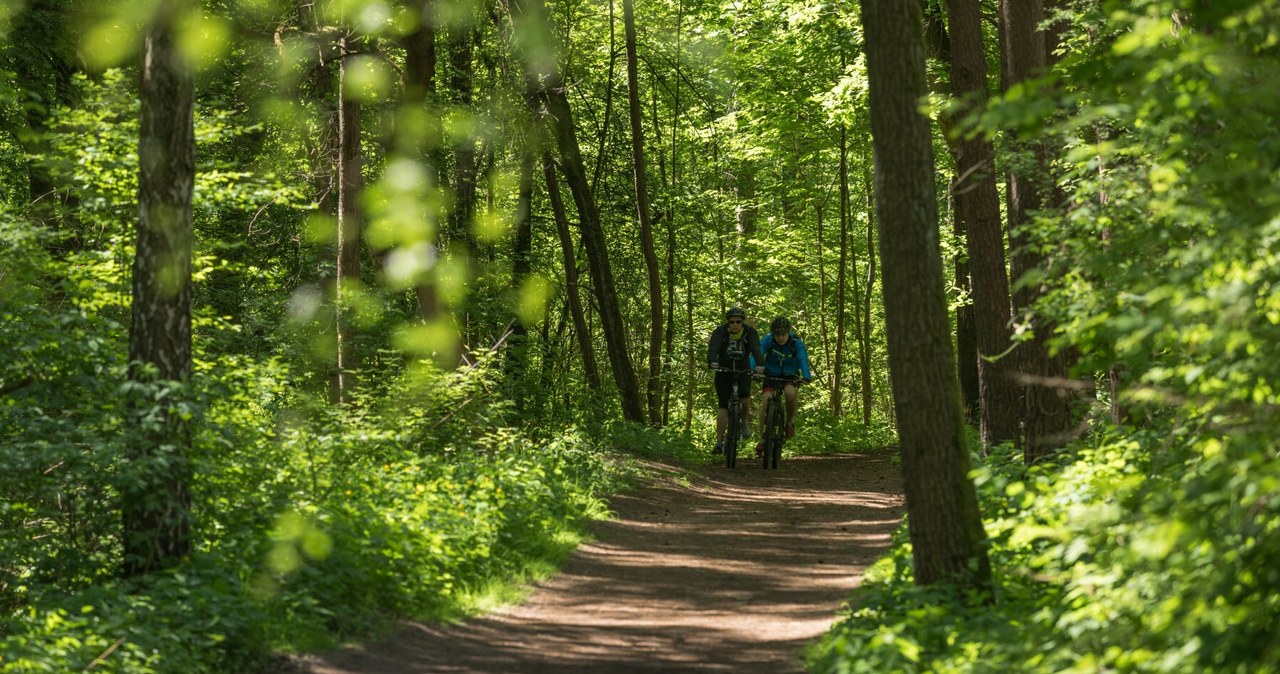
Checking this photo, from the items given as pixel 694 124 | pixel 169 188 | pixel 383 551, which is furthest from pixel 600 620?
pixel 694 124

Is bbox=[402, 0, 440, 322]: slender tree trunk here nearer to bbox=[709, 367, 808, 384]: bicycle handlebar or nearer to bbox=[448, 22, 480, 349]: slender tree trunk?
bbox=[448, 22, 480, 349]: slender tree trunk

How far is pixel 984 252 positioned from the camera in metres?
13.9

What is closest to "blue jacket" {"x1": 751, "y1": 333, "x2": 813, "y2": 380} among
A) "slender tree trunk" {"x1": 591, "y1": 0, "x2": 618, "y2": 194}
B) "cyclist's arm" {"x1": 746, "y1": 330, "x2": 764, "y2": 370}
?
"cyclist's arm" {"x1": 746, "y1": 330, "x2": 764, "y2": 370}

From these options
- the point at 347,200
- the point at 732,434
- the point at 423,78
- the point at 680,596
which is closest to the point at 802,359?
the point at 732,434

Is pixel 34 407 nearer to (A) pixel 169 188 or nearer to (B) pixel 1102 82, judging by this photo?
(A) pixel 169 188

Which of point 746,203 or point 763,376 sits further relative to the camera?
point 746,203

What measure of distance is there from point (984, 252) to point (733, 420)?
555cm

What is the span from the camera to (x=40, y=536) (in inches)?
385

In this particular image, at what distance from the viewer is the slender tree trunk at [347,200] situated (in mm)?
15125

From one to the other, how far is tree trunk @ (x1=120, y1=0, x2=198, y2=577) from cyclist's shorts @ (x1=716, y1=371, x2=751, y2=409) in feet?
34.2

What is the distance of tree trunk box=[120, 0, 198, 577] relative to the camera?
27.6 feet

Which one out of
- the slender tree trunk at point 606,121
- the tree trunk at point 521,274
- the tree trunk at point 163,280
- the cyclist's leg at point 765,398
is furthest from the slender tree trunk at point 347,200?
the slender tree trunk at point 606,121

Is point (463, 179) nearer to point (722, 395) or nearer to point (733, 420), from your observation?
point (722, 395)

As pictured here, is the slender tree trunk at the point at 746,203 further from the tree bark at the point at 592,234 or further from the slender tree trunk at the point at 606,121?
the tree bark at the point at 592,234
